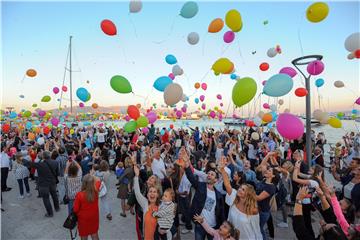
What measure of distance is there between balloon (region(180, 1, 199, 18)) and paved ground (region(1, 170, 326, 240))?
5.27m

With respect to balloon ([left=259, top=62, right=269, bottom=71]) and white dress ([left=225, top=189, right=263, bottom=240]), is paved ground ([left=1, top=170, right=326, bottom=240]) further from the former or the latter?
balloon ([left=259, top=62, right=269, bottom=71])

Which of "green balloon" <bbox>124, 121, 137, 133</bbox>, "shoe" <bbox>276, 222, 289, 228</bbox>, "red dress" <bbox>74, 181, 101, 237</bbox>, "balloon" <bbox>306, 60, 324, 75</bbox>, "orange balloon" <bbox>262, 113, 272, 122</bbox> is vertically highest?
"balloon" <bbox>306, 60, 324, 75</bbox>

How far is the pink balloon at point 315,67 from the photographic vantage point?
4891 mm

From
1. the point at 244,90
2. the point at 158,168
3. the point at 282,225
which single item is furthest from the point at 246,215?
the point at 244,90

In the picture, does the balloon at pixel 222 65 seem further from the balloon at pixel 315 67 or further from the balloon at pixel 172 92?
the balloon at pixel 315 67

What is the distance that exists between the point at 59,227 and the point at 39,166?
1.33m

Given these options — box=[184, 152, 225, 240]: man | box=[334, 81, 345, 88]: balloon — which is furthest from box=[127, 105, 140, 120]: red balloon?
box=[334, 81, 345, 88]: balloon

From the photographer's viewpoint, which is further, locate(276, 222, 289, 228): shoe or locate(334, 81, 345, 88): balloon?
locate(334, 81, 345, 88): balloon

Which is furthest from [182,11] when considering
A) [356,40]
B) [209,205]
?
[209,205]

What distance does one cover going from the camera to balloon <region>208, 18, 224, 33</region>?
235 inches

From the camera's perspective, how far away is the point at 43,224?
4.45 meters

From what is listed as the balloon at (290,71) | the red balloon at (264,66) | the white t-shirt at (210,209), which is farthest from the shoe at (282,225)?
the red balloon at (264,66)

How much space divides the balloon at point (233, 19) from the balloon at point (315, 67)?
6.41 ft

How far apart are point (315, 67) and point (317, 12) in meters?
1.16
